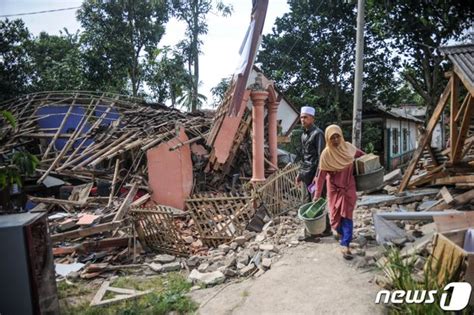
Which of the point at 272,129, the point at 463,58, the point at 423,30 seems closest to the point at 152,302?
the point at 463,58

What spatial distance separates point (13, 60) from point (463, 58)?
60.3 ft

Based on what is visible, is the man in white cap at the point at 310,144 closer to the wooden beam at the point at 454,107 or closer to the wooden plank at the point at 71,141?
the wooden beam at the point at 454,107

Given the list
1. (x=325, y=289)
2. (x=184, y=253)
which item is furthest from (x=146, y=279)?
(x=325, y=289)

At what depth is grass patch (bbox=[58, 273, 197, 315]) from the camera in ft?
13.4

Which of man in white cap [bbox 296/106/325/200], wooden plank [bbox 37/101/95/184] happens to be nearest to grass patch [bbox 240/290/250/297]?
man in white cap [bbox 296/106/325/200]

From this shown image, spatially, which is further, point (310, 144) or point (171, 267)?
point (171, 267)

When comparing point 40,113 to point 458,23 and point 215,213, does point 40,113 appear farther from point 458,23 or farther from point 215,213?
point 458,23

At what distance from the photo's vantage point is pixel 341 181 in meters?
4.54

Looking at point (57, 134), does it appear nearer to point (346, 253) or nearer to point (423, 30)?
point (346, 253)

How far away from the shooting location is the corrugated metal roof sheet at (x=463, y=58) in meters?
6.00

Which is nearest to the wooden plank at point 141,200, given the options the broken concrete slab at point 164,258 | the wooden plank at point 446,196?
the broken concrete slab at point 164,258

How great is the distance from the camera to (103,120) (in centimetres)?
1270

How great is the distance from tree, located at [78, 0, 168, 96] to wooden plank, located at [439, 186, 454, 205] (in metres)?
15.2

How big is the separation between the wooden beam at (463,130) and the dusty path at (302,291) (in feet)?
13.0
